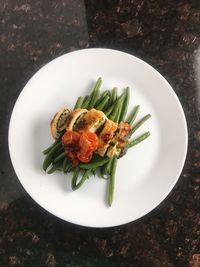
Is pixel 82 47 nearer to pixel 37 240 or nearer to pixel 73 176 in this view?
pixel 73 176

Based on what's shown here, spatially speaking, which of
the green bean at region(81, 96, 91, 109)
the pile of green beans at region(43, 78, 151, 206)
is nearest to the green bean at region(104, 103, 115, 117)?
the pile of green beans at region(43, 78, 151, 206)

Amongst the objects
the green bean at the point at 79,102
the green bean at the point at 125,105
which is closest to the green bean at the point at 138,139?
the green bean at the point at 125,105

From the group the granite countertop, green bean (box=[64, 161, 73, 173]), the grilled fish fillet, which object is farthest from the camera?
the granite countertop

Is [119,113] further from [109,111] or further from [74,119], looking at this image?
[74,119]

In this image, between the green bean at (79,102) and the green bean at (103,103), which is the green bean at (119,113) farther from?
the green bean at (79,102)

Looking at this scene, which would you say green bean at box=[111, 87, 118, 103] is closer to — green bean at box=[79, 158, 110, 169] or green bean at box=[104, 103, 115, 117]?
green bean at box=[104, 103, 115, 117]

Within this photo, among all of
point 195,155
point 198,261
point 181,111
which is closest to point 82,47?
point 181,111
